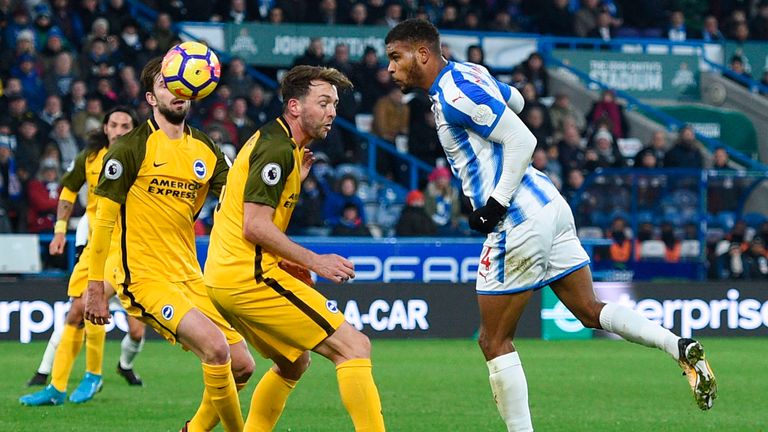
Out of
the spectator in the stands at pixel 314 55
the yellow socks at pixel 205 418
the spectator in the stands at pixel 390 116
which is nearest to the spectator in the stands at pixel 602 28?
the spectator in the stands at pixel 390 116

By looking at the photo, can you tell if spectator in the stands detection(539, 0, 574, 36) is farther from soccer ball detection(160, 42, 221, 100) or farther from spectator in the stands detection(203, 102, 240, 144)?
soccer ball detection(160, 42, 221, 100)

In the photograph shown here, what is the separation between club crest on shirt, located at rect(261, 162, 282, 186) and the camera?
670 centimetres

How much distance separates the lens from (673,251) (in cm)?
1923

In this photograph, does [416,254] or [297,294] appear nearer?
[297,294]

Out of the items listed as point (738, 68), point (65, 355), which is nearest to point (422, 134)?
point (738, 68)

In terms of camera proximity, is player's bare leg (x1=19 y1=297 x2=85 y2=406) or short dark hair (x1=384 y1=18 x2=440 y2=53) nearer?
short dark hair (x1=384 y1=18 x2=440 y2=53)

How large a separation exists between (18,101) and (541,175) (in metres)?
12.1

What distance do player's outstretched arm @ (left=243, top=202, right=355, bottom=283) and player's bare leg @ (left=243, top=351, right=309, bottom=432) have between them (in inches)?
29.0

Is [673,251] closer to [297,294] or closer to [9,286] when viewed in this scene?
[9,286]

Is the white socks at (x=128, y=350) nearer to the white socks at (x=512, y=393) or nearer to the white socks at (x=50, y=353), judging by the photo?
the white socks at (x=50, y=353)

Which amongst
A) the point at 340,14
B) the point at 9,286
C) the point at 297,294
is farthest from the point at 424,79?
the point at 340,14

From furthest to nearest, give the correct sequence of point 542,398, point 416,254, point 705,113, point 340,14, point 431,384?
point 705,113
point 340,14
point 416,254
point 431,384
point 542,398

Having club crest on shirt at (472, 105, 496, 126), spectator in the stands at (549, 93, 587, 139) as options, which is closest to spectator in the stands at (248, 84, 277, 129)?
spectator in the stands at (549, 93, 587, 139)

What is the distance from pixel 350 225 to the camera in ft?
60.0
